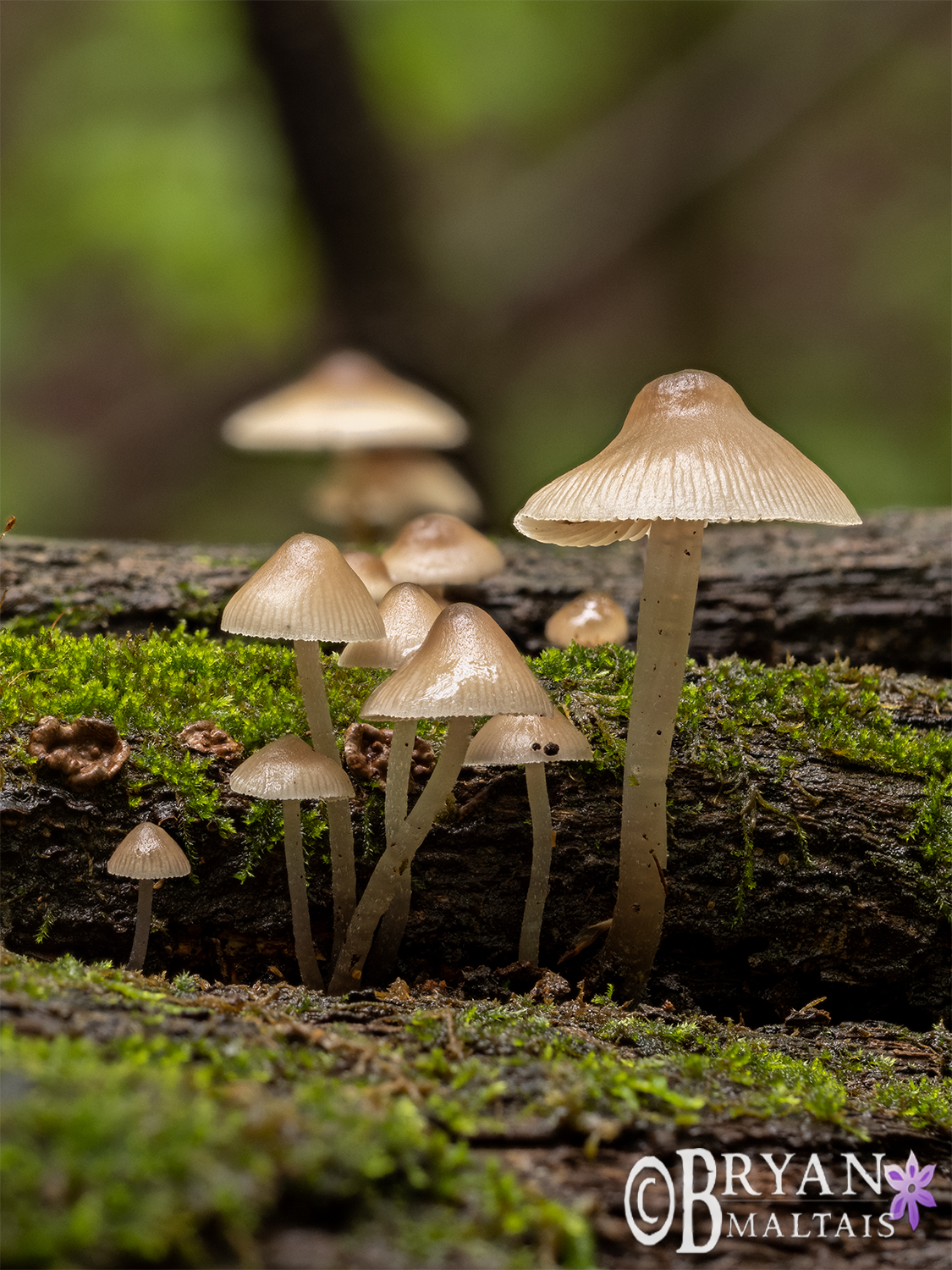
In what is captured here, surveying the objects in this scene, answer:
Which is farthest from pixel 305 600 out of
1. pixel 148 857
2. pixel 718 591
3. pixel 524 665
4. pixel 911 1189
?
pixel 718 591

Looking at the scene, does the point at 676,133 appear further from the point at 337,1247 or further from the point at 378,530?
the point at 337,1247

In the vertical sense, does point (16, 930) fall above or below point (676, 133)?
below

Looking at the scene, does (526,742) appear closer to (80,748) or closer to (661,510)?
(661,510)

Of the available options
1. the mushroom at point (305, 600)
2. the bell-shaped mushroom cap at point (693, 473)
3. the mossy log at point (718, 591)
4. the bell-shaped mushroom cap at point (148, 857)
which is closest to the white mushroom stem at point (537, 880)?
the mushroom at point (305, 600)

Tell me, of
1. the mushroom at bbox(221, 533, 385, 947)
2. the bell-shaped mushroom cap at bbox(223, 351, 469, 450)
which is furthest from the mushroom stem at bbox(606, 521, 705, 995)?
the bell-shaped mushroom cap at bbox(223, 351, 469, 450)

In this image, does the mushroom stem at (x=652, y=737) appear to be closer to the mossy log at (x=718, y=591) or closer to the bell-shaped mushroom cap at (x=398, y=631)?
the bell-shaped mushroom cap at (x=398, y=631)

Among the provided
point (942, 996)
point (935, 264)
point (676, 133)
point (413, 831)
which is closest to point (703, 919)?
point (942, 996)

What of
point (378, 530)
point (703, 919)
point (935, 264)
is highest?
point (935, 264)
